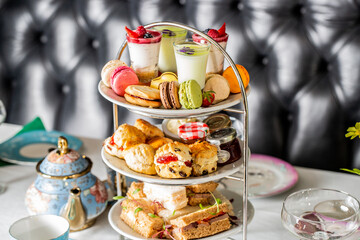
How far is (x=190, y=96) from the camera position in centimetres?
82

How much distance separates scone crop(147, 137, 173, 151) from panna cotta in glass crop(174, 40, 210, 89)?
0.13 metres

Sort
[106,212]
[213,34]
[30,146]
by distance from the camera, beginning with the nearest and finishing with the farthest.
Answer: [213,34]
[106,212]
[30,146]

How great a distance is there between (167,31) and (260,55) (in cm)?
71

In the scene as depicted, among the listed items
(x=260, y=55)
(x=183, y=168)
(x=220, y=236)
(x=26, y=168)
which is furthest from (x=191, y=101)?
(x=260, y=55)

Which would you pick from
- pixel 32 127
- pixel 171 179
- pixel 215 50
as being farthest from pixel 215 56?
pixel 32 127

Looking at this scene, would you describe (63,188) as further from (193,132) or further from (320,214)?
(320,214)

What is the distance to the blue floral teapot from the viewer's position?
1.08 m

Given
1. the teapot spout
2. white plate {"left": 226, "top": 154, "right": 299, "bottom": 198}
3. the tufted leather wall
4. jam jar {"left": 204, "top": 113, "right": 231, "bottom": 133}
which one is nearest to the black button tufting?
the tufted leather wall

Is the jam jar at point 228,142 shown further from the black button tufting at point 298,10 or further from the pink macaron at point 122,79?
the black button tufting at point 298,10

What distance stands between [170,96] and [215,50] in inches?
5.5

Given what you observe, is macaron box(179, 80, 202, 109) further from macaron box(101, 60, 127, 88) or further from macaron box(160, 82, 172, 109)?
macaron box(101, 60, 127, 88)

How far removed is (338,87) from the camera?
1562 mm

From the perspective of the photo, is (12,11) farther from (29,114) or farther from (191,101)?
(191,101)

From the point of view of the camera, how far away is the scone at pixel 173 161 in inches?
34.0
